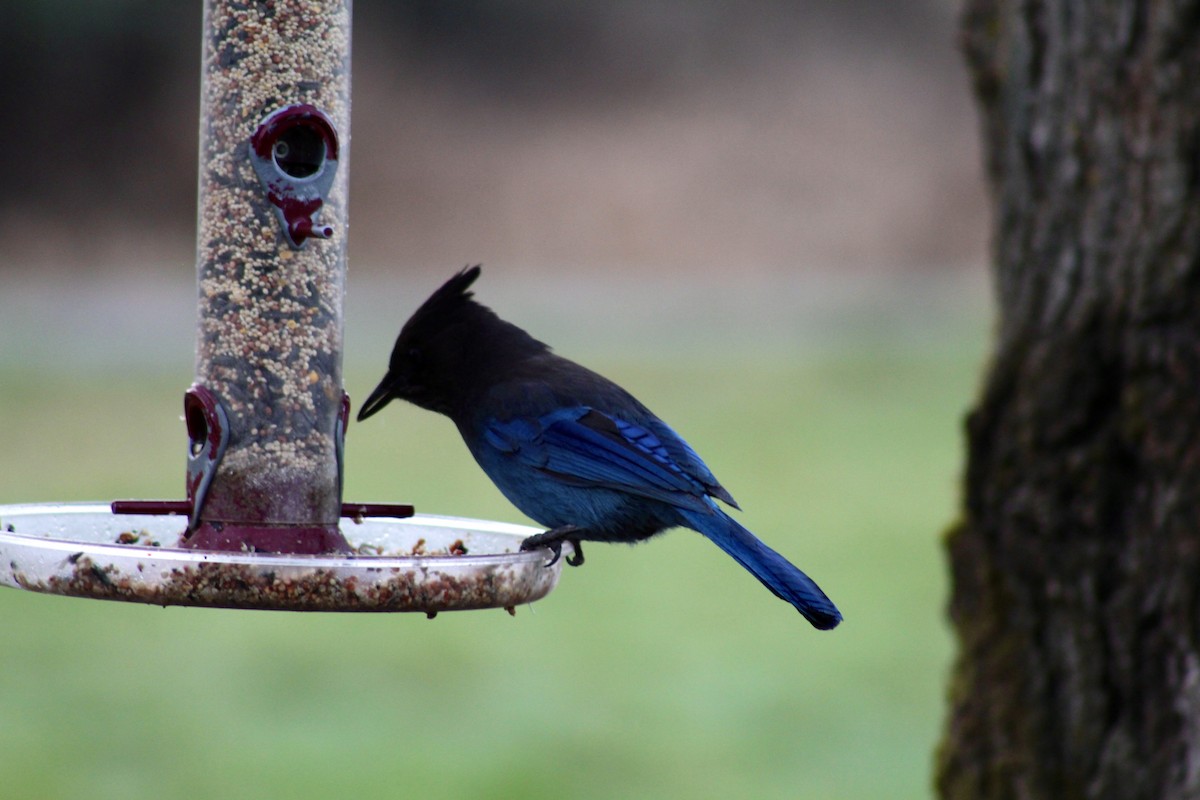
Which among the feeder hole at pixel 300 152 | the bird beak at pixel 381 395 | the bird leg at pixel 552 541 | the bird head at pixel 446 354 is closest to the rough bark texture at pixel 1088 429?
the bird leg at pixel 552 541

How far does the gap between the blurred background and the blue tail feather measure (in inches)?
145

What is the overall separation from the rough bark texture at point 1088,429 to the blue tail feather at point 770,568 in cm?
56

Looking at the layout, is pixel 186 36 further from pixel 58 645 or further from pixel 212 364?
pixel 212 364

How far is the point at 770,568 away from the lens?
12.7 feet

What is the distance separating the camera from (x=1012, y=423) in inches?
160

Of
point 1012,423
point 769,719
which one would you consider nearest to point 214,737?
point 769,719

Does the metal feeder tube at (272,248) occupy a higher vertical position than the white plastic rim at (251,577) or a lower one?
higher

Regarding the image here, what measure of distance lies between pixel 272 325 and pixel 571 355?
17.4 metres

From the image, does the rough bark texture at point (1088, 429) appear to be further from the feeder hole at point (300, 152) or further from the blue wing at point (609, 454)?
the feeder hole at point (300, 152)

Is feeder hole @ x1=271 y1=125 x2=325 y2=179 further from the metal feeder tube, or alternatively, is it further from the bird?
the bird

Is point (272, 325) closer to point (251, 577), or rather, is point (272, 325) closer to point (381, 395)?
point (381, 395)

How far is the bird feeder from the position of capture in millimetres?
3834

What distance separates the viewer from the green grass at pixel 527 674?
7812 millimetres

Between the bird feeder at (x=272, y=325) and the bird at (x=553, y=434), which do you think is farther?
the bird at (x=553, y=434)
